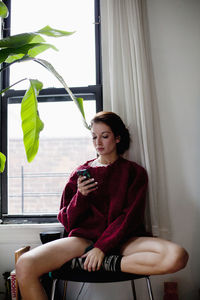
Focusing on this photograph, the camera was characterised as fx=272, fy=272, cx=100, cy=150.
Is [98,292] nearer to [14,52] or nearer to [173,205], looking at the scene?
[173,205]

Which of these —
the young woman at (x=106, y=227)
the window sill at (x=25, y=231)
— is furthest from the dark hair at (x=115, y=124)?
the window sill at (x=25, y=231)

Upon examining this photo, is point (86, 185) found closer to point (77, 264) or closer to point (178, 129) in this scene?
point (77, 264)

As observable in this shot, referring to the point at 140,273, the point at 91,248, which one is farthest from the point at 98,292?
the point at 140,273

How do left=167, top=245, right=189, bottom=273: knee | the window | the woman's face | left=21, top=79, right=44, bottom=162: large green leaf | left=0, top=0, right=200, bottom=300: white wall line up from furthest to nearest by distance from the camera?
1. the window
2. left=0, top=0, right=200, bottom=300: white wall
3. the woman's face
4. left=21, top=79, right=44, bottom=162: large green leaf
5. left=167, top=245, right=189, bottom=273: knee

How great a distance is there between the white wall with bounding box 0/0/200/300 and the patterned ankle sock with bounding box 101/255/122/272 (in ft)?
2.02

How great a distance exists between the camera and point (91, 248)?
144 centimetres

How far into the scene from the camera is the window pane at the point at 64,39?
2.14m

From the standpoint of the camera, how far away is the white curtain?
177 centimetres

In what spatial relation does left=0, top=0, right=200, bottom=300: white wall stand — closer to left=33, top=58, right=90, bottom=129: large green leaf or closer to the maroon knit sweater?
the maroon knit sweater

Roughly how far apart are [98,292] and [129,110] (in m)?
1.22

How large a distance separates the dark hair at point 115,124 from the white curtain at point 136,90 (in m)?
0.07

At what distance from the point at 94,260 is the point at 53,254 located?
212 millimetres

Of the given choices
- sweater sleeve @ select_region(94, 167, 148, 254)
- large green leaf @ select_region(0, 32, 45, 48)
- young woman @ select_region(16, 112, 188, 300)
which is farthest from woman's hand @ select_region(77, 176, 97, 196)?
large green leaf @ select_region(0, 32, 45, 48)

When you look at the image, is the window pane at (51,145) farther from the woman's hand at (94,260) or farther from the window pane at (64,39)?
the woman's hand at (94,260)
